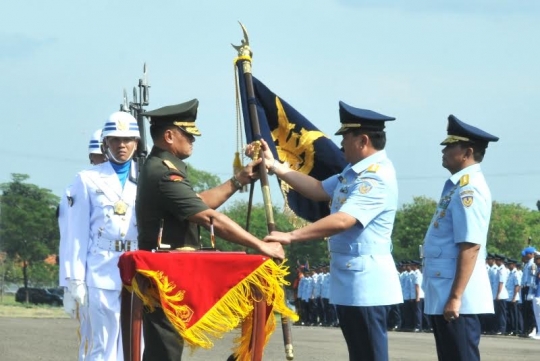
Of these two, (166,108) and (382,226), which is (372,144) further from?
(166,108)

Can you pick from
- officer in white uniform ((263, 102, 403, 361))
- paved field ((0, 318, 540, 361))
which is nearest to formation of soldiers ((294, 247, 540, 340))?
paved field ((0, 318, 540, 361))

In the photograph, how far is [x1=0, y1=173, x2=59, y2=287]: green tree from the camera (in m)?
83.7

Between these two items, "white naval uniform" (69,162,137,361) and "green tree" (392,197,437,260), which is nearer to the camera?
"white naval uniform" (69,162,137,361)

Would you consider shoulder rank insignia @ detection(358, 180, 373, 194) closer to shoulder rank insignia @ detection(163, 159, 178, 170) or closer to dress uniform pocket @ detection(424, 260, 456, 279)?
dress uniform pocket @ detection(424, 260, 456, 279)

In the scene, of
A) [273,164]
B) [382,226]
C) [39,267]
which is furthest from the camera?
[39,267]

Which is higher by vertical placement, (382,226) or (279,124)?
(279,124)

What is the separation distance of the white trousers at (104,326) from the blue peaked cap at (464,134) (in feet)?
9.30

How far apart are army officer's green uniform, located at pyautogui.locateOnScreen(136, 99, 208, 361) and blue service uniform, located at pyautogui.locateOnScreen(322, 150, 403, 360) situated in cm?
95

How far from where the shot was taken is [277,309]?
768 centimetres

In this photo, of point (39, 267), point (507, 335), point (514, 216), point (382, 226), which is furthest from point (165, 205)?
point (514, 216)

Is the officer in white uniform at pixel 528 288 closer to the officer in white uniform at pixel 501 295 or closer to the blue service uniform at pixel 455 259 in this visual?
the officer in white uniform at pixel 501 295

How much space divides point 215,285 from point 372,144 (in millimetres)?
1445

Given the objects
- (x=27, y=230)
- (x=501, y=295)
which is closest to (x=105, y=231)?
(x=501, y=295)

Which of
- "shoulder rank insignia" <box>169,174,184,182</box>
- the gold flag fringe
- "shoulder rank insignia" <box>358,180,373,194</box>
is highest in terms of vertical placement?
"shoulder rank insignia" <box>169,174,184,182</box>
